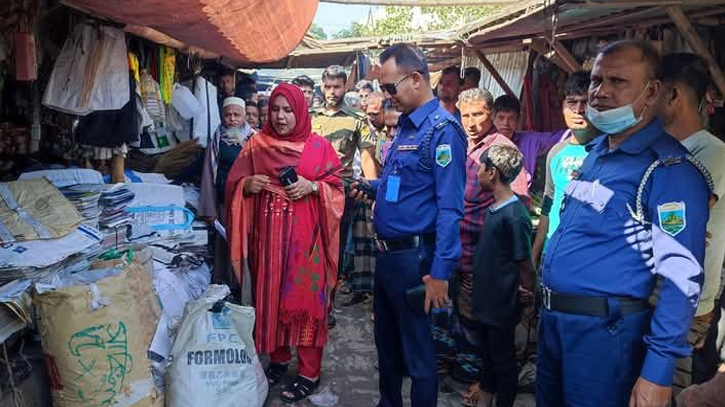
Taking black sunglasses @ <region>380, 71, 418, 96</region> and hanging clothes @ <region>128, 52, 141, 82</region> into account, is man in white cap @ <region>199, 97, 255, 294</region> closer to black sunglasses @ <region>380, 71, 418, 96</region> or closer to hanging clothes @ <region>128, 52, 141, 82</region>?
hanging clothes @ <region>128, 52, 141, 82</region>

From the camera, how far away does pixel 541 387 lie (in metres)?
2.07

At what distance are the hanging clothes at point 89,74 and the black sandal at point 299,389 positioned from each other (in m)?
2.01

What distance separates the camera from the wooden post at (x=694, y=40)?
2.89 metres

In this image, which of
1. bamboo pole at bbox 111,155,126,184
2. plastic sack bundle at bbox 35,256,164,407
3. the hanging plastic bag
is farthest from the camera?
the hanging plastic bag

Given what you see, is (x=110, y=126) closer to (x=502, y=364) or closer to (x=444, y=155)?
(x=444, y=155)

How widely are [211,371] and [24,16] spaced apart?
2027 millimetres

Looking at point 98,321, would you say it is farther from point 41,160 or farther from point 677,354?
point 677,354

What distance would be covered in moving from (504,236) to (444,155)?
0.80 metres

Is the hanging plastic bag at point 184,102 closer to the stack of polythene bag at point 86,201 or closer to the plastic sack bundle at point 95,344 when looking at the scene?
the stack of polythene bag at point 86,201

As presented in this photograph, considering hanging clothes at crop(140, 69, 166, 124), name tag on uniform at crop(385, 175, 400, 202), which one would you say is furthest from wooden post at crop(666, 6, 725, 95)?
hanging clothes at crop(140, 69, 166, 124)

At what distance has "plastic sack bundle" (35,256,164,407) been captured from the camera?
235cm

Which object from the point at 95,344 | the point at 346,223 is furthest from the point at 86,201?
the point at 346,223

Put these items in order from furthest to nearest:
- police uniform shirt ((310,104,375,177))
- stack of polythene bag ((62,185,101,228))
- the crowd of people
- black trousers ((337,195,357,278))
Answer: black trousers ((337,195,357,278))
police uniform shirt ((310,104,375,177))
stack of polythene bag ((62,185,101,228))
the crowd of people

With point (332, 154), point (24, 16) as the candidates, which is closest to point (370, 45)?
point (332, 154)
